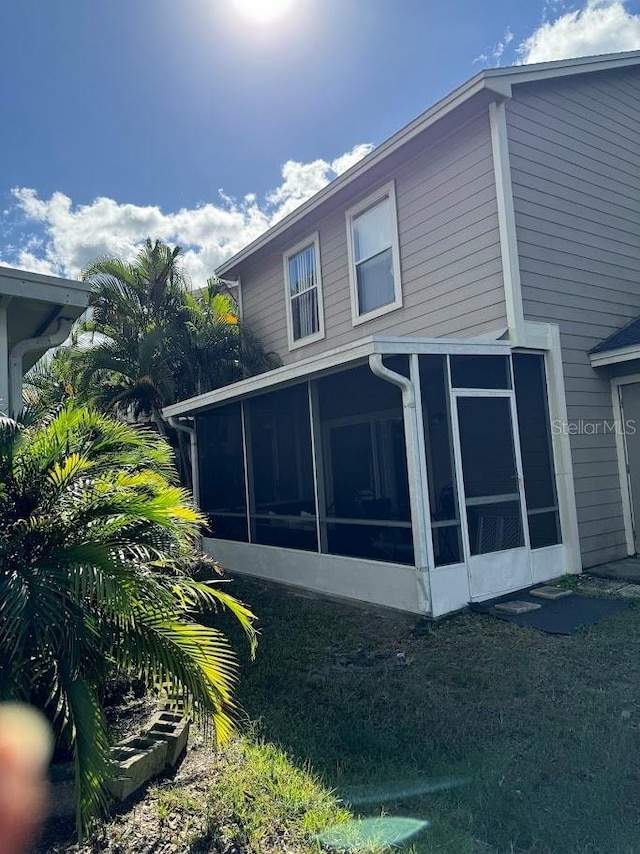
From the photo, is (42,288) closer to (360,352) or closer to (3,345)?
(3,345)

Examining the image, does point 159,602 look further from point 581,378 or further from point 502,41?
point 502,41

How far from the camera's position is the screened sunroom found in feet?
19.4

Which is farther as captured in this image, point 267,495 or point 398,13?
point 267,495

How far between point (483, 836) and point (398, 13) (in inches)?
370

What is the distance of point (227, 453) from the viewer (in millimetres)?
10102

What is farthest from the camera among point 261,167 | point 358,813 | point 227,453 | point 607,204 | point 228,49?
point 261,167

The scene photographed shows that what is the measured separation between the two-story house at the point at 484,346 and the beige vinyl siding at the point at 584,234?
0.03m

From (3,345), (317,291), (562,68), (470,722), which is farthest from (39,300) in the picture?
(562,68)

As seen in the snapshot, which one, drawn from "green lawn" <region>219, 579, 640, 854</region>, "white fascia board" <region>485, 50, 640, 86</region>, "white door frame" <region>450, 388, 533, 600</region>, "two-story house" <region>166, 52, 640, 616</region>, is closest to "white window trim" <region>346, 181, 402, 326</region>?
"two-story house" <region>166, 52, 640, 616</region>

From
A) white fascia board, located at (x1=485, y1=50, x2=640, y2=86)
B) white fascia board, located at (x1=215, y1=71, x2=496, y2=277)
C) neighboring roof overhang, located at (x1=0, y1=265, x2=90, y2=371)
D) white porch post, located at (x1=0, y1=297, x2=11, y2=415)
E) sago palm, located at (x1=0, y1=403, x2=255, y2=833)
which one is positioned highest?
white fascia board, located at (x1=485, y1=50, x2=640, y2=86)

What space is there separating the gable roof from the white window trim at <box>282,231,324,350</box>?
481 millimetres

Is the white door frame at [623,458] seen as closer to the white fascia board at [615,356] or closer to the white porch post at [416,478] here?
the white fascia board at [615,356]

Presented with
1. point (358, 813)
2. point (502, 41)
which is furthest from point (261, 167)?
point (358, 813)

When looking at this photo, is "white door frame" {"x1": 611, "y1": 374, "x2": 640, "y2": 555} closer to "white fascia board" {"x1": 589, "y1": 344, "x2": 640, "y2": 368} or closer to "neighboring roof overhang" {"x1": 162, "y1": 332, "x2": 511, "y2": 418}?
"white fascia board" {"x1": 589, "y1": 344, "x2": 640, "y2": 368}
